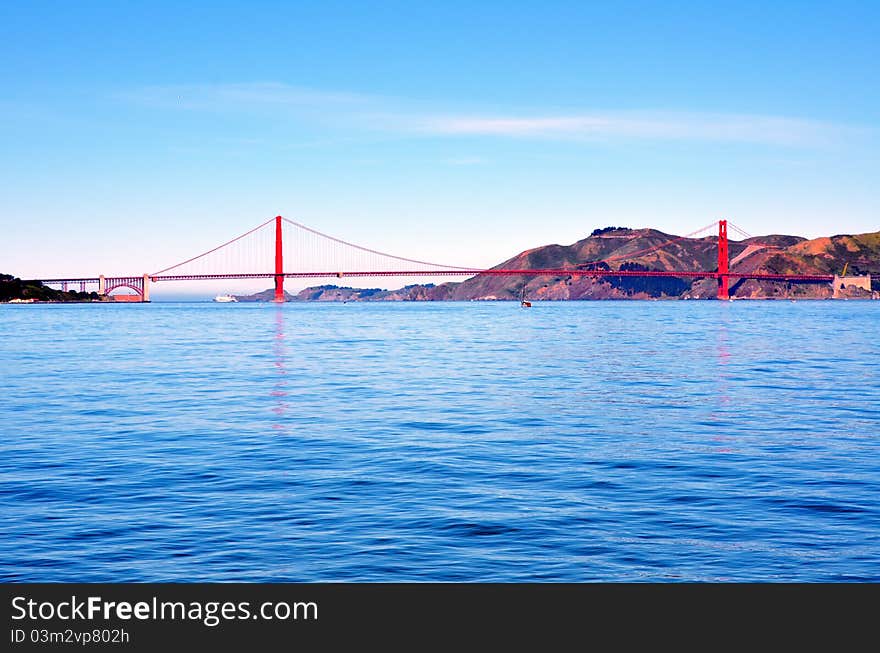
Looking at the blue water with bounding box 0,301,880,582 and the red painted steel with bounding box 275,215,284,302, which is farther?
the red painted steel with bounding box 275,215,284,302

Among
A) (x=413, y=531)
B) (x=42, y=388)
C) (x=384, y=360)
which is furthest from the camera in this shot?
(x=384, y=360)

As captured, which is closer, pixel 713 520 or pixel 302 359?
pixel 713 520

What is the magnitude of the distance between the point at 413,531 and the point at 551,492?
10.1 ft

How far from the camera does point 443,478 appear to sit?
15102 mm

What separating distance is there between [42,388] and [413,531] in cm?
2392

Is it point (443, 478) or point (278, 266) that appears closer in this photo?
point (443, 478)

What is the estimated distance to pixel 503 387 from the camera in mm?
30719

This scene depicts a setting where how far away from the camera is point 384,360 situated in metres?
45.1

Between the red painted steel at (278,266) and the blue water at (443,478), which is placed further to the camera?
the red painted steel at (278,266)

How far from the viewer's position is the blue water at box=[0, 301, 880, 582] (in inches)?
401

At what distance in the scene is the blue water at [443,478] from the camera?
10.2 metres
